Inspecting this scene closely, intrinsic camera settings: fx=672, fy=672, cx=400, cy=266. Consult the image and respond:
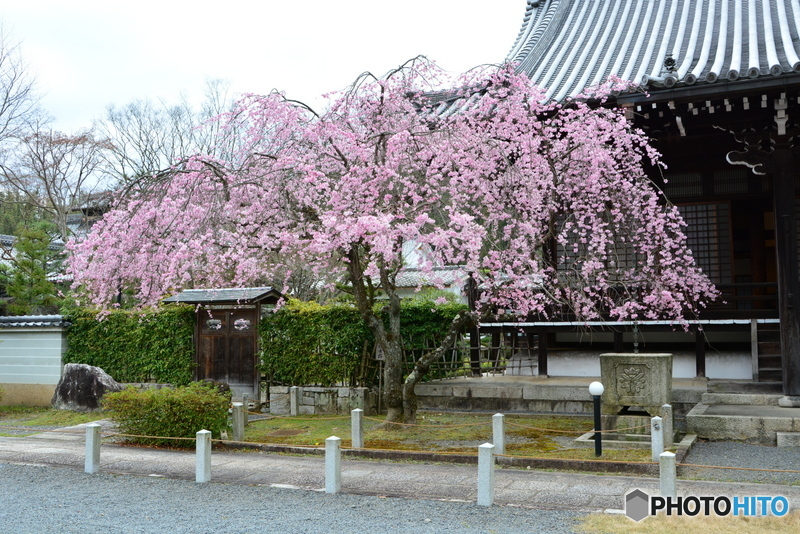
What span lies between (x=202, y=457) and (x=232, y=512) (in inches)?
67.4

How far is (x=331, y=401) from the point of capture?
1462cm

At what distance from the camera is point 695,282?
40.5 ft

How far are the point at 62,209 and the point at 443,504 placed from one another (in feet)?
91.1

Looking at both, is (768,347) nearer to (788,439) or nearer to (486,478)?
(788,439)

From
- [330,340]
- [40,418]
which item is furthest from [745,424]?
[40,418]

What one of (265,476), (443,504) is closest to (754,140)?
(443,504)

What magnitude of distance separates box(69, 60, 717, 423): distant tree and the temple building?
965 millimetres

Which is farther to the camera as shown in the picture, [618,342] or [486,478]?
[618,342]

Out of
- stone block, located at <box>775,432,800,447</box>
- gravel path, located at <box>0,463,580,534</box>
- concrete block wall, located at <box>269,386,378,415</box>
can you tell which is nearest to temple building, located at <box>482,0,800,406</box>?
stone block, located at <box>775,432,800,447</box>

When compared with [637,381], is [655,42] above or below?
above

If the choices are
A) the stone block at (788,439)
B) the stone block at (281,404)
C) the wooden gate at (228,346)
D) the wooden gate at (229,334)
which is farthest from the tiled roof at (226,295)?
the stone block at (788,439)

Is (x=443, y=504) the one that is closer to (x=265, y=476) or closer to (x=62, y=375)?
(x=265, y=476)

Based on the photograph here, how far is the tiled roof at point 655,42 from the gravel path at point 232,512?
7057 mm

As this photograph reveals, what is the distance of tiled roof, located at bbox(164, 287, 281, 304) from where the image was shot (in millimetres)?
15766
